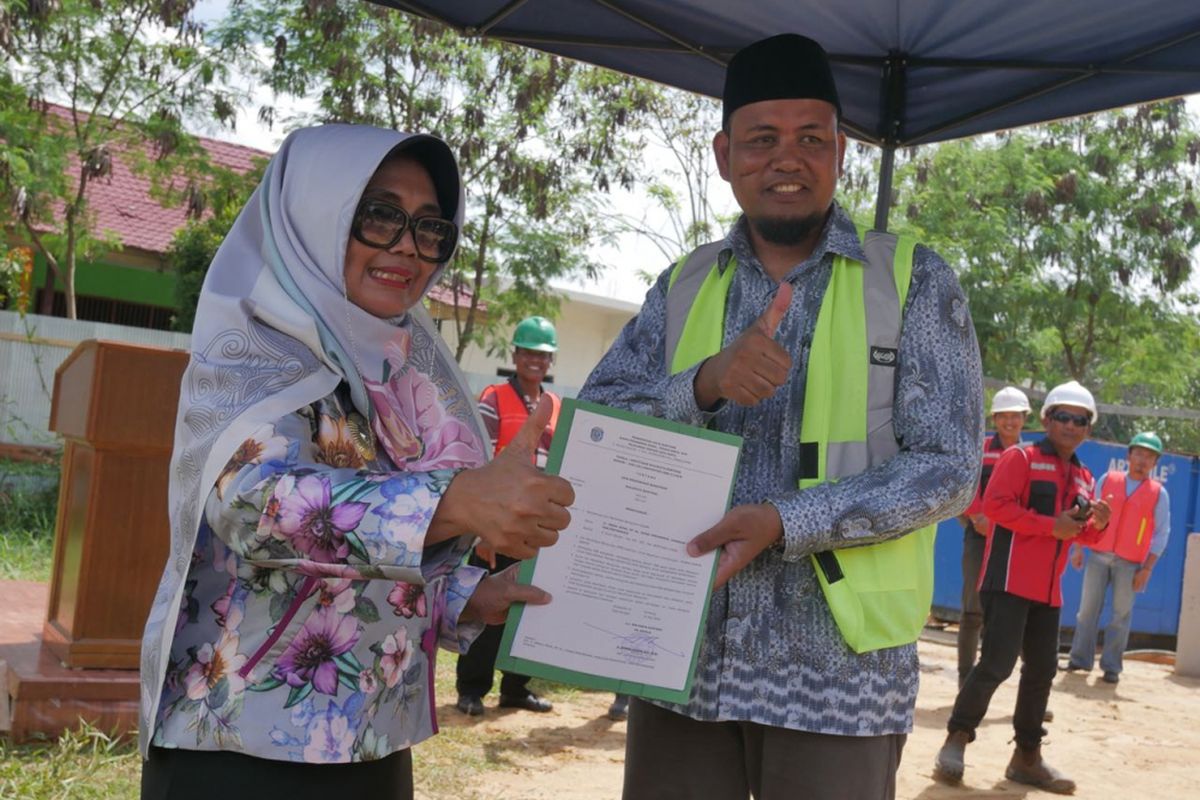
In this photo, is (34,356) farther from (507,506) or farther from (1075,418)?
(507,506)

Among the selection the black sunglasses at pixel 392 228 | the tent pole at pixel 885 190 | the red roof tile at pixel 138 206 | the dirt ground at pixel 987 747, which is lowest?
the dirt ground at pixel 987 747

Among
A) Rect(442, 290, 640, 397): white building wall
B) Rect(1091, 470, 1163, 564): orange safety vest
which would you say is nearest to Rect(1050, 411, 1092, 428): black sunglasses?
Rect(1091, 470, 1163, 564): orange safety vest

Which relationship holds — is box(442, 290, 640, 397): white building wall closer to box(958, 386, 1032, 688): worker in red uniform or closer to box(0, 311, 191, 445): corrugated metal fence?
box(0, 311, 191, 445): corrugated metal fence

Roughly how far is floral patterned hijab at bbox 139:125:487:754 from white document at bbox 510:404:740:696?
0.31 m

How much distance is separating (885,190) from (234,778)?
334cm

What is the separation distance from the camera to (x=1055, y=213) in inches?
880

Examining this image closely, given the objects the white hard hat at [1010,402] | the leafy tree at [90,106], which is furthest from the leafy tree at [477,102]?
the white hard hat at [1010,402]

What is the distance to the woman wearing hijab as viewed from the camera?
1.86m

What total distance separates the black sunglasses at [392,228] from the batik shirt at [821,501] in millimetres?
615

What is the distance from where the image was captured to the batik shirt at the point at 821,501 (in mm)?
2469

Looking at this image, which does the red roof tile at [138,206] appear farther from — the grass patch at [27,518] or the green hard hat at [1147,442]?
the green hard hat at [1147,442]

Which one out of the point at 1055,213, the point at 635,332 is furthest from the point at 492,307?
the point at 635,332

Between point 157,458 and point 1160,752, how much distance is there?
7.12m

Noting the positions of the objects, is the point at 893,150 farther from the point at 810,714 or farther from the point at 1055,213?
the point at 1055,213
